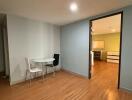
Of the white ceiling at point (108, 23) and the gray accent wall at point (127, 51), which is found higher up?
the white ceiling at point (108, 23)

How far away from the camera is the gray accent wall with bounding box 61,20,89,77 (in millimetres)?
3829

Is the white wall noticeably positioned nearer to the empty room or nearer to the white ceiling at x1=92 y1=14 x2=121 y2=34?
the empty room

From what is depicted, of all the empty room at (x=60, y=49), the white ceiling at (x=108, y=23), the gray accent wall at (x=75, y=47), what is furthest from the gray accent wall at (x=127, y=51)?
the gray accent wall at (x=75, y=47)

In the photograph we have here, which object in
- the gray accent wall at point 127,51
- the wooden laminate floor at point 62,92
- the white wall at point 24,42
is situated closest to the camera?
the wooden laminate floor at point 62,92

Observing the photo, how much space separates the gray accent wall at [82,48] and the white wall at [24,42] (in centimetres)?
84

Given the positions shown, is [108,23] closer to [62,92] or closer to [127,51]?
[127,51]

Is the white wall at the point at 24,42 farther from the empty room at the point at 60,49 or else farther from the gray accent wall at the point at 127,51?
the gray accent wall at the point at 127,51

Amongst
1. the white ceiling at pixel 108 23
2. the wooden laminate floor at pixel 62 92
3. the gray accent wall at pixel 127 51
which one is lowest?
the wooden laminate floor at pixel 62 92

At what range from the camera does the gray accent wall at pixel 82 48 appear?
2607mm

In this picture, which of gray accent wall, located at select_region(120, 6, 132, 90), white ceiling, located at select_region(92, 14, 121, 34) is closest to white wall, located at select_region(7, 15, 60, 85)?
white ceiling, located at select_region(92, 14, 121, 34)

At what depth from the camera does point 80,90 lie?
285cm

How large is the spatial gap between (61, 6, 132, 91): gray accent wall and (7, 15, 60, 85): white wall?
842mm

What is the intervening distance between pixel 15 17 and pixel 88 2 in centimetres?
254

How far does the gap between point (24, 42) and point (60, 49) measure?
2017 millimetres
